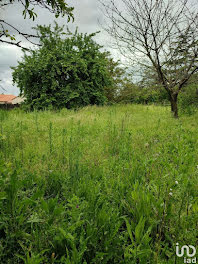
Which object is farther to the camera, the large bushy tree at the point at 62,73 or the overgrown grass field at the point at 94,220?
the large bushy tree at the point at 62,73

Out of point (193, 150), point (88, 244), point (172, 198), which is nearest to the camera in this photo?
point (88, 244)

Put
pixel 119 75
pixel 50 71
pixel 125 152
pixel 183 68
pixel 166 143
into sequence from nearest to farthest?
pixel 125 152 < pixel 166 143 < pixel 183 68 < pixel 50 71 < pixel 119 75

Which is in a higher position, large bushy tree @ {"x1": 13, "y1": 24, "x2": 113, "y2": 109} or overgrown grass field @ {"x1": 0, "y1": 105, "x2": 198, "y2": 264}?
large bushy tree @ {"x1": 13, "y1": 24, "x2": 113, "y2": 109}

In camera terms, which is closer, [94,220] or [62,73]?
[94,220]

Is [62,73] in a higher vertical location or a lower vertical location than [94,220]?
higher

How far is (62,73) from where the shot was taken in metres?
15.5

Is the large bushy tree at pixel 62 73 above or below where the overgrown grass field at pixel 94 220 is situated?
above

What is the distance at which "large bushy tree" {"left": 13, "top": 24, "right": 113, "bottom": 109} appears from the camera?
14.5 metres

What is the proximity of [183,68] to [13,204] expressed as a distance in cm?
849

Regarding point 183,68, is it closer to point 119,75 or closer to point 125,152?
point 125,152

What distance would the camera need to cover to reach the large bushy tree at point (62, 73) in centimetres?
1446

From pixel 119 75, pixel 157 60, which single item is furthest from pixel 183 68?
pixel 119 75

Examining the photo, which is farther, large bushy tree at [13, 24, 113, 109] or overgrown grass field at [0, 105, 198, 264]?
large bushy tree at [13, 24, 113, 109]

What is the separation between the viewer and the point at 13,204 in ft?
5.67
